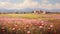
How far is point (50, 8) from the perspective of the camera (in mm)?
1638

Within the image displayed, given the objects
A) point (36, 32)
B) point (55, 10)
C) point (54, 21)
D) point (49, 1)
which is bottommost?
point (36, 32)

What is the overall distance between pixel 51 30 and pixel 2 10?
627 millimetres

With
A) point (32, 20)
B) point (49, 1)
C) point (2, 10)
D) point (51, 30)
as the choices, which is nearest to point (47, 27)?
point (51, 30)

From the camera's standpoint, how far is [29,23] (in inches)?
63.8

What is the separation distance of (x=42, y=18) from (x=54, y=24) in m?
0.16

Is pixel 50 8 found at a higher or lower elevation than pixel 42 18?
higher

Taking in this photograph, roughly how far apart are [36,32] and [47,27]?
0.46 ft

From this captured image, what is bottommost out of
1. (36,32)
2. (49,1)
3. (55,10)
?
(36,32)

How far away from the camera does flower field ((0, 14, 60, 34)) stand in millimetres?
1597

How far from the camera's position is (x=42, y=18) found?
1629 millimetres

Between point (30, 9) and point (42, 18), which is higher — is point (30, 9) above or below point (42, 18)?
above

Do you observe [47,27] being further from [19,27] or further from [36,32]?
[19,27]

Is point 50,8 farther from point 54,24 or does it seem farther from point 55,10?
point 54,24

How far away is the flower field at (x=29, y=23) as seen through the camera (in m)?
1.60
